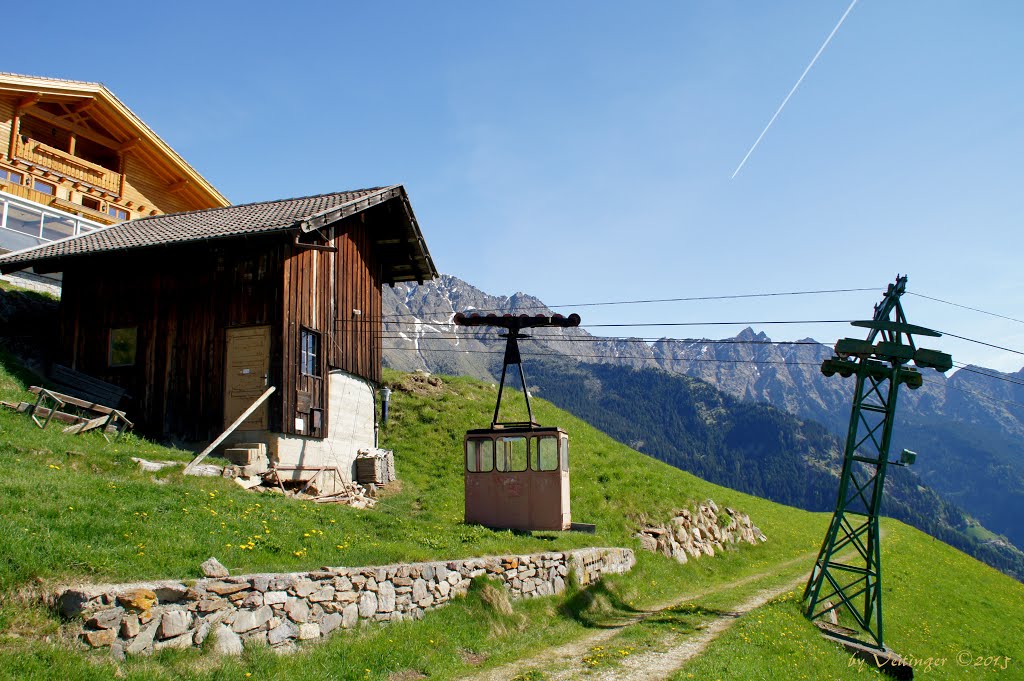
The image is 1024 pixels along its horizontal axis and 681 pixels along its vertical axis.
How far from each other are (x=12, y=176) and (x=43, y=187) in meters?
1.73

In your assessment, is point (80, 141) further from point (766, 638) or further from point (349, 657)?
point (766, 638)

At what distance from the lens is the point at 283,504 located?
1698 cm

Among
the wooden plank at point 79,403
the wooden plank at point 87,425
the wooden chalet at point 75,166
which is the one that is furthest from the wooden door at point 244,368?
the wooden chalet at point 75,166

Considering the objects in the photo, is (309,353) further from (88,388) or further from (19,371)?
(19,371)

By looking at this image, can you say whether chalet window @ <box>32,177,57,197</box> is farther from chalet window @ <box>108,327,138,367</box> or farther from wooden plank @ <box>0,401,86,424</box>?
wooden plank @ <box>0,401,86,424</box>

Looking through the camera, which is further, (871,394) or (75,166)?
(75,166)

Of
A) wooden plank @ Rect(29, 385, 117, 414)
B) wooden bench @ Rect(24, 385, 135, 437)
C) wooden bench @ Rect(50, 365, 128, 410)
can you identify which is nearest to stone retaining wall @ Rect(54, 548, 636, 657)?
wooden bench @ Rect(24, 385, 135, 437)

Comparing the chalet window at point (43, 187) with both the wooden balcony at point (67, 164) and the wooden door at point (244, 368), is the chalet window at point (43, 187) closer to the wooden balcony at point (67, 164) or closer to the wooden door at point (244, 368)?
the wooden balcony at point (67, 164)

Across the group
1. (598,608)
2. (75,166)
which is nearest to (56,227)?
(75,166)

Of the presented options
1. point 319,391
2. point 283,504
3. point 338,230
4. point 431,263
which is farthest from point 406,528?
point 431,263

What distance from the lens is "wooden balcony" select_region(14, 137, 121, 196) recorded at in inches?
1355

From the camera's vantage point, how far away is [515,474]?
2217 centimetres

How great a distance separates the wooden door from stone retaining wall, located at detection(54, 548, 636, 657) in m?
10.5

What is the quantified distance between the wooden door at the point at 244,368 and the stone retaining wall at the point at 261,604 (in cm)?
1046
